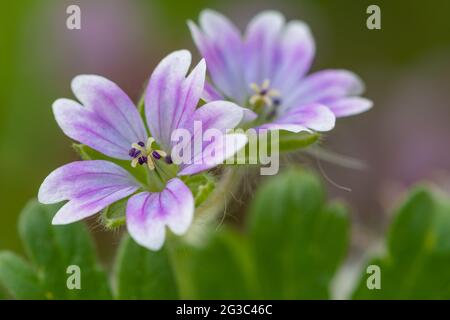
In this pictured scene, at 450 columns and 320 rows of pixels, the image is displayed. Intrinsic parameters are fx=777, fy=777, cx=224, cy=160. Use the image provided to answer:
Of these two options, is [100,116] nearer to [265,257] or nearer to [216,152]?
[216,152]

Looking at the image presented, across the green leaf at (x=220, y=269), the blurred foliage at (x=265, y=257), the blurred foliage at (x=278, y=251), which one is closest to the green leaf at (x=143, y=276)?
the blurred foliage at (x=265, y=257)

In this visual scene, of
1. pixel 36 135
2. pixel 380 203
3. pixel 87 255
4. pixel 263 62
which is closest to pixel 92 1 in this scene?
pixel 36 135

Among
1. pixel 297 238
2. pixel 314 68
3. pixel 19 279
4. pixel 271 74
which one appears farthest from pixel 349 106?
pixel 314 68

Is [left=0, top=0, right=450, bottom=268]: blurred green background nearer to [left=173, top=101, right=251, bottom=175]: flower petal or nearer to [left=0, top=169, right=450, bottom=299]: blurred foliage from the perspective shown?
[left=0, top=169, right=450, bottom=299]: blurred foliage

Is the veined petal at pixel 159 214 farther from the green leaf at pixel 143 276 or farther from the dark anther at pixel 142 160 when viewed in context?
the green leaf at pixel 143 276

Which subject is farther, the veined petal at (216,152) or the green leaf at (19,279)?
the green leaf at (19,279)
